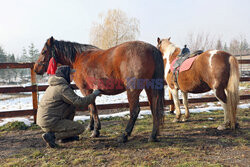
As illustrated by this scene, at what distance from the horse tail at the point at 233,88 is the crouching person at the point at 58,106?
278cm

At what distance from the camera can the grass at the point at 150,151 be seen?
2547 millimetres

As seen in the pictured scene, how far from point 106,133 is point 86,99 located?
140cm

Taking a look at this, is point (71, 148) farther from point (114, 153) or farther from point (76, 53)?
point (76, 53)

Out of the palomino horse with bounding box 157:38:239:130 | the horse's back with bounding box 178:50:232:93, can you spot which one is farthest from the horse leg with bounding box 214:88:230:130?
the horse's back with bounding box 178:50:232:93

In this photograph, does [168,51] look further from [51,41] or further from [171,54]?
[51,41]

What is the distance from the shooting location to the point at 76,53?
430 centimetres

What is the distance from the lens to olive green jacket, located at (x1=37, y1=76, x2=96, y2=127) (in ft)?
9.84

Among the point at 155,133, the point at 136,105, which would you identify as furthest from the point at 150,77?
the point at 155,133

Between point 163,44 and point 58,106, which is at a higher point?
point 163,44

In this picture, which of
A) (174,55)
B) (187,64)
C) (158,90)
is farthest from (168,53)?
(158,90)

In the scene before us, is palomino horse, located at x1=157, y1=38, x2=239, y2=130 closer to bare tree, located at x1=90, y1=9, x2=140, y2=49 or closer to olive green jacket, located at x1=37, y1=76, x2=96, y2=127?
olive green jacket, located at x1=37, y1=76, x2=96, y2=127

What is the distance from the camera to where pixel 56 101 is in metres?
3.06

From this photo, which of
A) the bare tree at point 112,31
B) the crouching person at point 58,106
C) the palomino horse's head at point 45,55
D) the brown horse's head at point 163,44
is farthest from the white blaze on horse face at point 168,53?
the bare tree at point 112,31

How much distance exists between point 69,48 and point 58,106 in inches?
68.6
